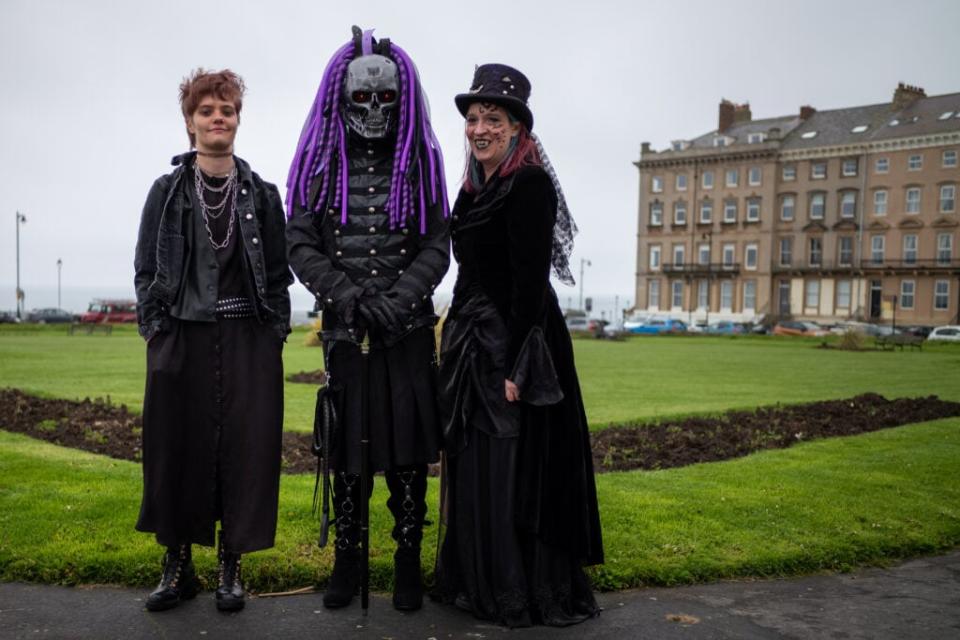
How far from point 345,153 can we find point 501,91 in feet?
3.03

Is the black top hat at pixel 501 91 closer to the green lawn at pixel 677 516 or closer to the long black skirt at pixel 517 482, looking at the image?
the long black skirt at pixel 517 482

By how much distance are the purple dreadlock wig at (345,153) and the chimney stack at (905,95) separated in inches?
2974

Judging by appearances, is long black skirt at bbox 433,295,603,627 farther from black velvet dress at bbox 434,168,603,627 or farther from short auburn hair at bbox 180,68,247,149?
short auburn hair at bbox 180,68,247,149

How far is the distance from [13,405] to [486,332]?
9.83m

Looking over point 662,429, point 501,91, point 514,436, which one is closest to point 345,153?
point 501,91

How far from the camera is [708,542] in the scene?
5.34 metres

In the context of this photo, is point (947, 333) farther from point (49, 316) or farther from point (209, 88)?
point (49, 316)

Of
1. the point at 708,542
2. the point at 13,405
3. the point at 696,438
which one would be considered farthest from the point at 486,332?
the point at 13,405

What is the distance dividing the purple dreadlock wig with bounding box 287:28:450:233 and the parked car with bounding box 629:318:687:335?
55.6 metres

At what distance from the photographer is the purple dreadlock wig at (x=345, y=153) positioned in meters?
4.43

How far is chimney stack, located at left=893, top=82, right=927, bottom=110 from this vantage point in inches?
2731

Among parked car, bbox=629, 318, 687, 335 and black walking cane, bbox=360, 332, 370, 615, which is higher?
black walking cane, bbox=360, 332, 370, 615

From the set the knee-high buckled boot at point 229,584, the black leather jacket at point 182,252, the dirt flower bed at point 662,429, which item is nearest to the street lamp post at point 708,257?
the dirt flower bed at point 662,429

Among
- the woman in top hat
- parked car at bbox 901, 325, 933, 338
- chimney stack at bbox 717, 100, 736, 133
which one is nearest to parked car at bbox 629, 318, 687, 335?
parked car at bbox 901, 325, 933, 338
